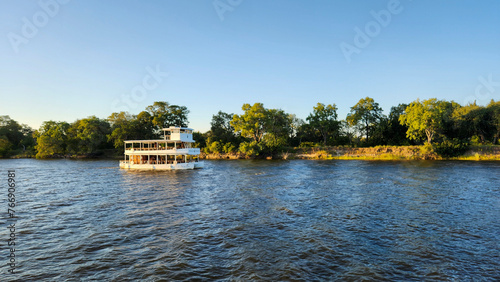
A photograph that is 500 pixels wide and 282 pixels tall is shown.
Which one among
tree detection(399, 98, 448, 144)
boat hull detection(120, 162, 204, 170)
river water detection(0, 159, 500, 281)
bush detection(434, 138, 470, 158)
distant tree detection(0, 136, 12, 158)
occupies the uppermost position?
tree detection(399, 98, 448, 144)

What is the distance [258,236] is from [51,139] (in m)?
119

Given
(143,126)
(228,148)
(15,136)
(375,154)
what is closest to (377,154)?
(375,154)

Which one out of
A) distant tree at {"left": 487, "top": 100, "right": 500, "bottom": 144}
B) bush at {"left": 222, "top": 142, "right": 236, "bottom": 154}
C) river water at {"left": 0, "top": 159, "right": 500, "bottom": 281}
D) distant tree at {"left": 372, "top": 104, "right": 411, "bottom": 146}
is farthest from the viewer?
bush at {"left": 222, "top": 142, "right": 236, "bottom": 154}

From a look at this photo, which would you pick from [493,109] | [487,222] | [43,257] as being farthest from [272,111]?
[43,257]

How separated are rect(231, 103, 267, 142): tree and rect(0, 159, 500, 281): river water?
Result: 203ft

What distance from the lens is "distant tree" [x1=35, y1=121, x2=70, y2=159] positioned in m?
103

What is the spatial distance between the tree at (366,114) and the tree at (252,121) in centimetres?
2988

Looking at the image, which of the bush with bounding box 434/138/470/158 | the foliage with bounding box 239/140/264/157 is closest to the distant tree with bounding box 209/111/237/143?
the foliage with bounding box 239/140/264/157

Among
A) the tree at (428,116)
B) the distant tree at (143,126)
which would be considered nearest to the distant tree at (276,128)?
the tree at (428,116)

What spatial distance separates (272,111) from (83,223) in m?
78.7

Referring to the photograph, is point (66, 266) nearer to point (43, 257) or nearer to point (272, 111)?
point (43, 257)

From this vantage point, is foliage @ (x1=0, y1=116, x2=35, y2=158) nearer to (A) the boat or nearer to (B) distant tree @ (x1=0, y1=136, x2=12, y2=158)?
(B) distant tree @ (x1=0, y1=136, x2=12, y2=158)

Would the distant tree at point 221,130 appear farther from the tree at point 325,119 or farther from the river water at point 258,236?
the river water at point 258,236

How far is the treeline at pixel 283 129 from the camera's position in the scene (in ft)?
237
